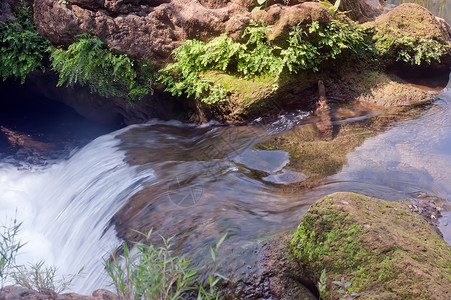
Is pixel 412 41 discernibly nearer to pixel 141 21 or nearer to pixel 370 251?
pixel 141 21

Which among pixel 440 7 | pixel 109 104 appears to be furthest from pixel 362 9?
pixel 109 104

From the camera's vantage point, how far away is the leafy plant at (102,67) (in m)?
6.94

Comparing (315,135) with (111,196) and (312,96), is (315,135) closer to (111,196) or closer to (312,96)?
(312,96)

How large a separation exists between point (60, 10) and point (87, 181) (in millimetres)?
3308

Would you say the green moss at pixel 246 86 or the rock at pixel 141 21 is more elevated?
the rock at pixel 141 21

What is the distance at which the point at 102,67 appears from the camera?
23.9 feet

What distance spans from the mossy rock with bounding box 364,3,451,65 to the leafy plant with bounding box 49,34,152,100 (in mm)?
4549

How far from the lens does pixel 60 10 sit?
6891mm

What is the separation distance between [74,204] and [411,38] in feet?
21.9

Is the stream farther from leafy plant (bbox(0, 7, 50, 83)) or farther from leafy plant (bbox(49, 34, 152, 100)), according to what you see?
leafy plant (bbox(0, 7, 50, 83))

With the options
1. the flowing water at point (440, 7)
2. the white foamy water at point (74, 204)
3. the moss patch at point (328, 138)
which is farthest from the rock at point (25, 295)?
the flowing water at point (440, 7)

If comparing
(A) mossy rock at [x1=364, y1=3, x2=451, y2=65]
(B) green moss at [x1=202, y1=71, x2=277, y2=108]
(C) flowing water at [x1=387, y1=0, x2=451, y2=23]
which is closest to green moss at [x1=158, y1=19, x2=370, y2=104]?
(B) green moss at [x1=202, y1=71, x2=277, y2=108]

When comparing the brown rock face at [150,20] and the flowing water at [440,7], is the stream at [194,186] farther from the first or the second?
the flowing water at [440,7]

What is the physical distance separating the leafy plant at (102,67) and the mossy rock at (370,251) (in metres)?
5.22
